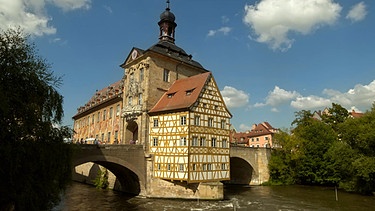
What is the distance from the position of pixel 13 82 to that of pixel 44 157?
3097mm

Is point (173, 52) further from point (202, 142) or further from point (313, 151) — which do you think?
point (313, 151)

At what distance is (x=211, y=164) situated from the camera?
2339 cm

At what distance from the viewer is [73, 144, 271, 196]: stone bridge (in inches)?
836

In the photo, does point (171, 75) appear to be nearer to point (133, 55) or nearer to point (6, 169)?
point (133, 55)

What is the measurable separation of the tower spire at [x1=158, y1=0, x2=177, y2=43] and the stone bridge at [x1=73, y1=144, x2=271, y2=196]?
1297 centimetres

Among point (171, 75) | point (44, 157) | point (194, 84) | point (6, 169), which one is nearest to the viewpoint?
point (6, 169)

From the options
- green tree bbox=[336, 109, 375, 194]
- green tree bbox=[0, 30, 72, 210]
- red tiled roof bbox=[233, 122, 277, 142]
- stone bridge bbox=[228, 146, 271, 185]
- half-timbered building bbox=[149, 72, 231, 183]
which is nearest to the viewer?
green tree bbox=[0, 30, 72, 210]

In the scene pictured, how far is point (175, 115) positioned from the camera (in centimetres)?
2325

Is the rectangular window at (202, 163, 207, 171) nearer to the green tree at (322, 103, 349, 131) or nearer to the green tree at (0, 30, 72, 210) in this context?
the green tree at (0, 30, 72, 210)

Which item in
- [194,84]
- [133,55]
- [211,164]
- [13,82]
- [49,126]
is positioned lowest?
[211,164]

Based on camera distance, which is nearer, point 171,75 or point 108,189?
point 171,75

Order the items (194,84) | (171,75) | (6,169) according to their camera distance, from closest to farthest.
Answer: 1. (6,169)
2. (194,84)
3. (171,75)

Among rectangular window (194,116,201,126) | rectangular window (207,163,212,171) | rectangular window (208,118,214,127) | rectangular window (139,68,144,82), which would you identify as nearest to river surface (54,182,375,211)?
rectangular window (207,163,212,171)

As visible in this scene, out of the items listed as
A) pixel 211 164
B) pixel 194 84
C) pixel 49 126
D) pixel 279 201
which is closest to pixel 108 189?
pixel 211 164
